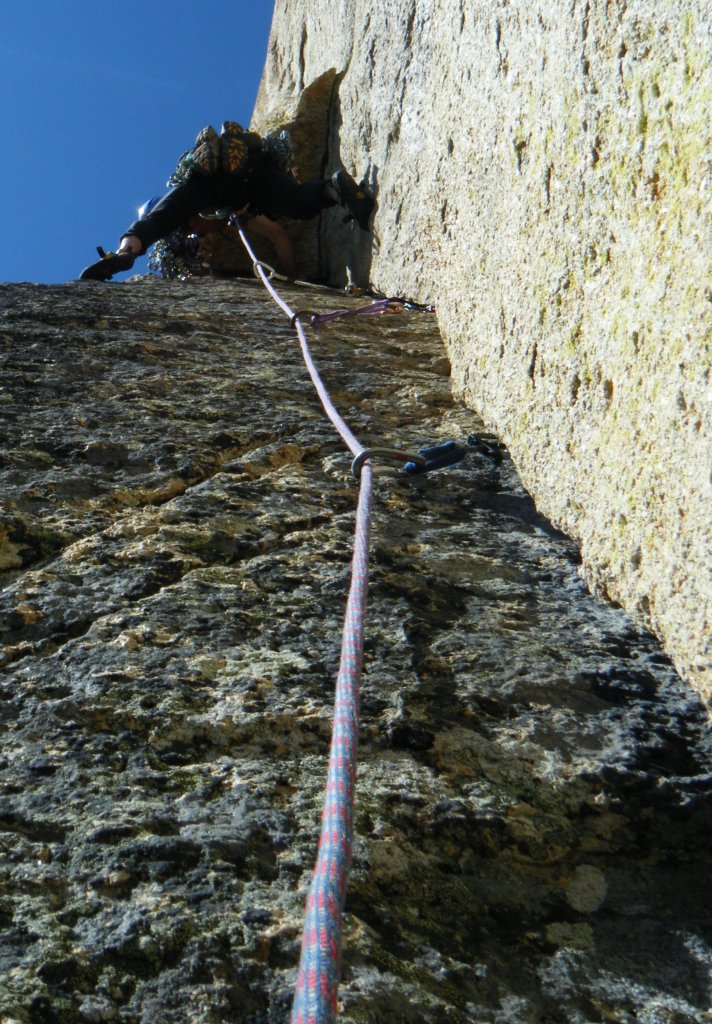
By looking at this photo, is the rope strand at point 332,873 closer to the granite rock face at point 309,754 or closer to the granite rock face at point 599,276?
the granite rock face at point 309,754

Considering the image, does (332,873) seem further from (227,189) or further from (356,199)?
(227,189)

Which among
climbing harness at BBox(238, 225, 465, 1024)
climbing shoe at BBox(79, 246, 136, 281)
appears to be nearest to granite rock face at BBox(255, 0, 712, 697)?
climbing harness at BBox(238, 225, 465, 1024)

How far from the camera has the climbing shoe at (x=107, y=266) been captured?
5.20 meters

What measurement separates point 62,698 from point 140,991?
0.50 m

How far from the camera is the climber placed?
568cm

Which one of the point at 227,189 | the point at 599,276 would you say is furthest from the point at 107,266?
the point at 599,276

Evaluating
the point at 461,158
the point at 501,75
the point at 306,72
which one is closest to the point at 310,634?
the point at 501,75

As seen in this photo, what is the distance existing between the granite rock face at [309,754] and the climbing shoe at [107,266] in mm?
3207

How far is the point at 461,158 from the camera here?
3.04 m

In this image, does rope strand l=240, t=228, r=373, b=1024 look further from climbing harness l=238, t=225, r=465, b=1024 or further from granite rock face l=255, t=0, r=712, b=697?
granite rock face l=255, t=0, r=712, b=697

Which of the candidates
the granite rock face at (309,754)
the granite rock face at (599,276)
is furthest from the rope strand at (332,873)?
the granite rock face at (599,276)

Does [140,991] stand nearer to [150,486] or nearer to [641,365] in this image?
[641,365]

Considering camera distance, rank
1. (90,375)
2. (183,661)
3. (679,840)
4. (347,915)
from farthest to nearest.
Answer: (90,375)
(183,661)
(679,840)
(347,915)

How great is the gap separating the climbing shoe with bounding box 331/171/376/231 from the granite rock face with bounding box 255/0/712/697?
1799 mm
